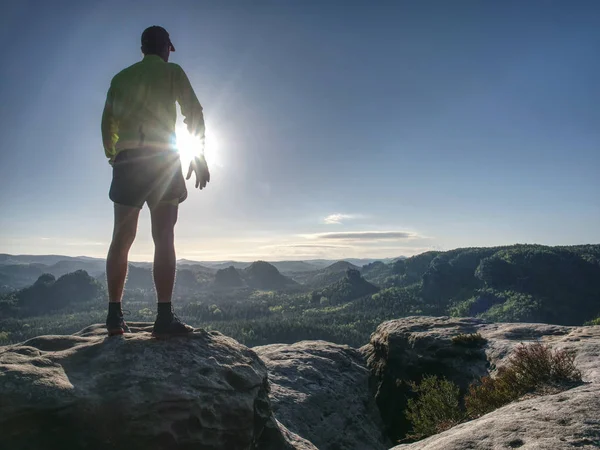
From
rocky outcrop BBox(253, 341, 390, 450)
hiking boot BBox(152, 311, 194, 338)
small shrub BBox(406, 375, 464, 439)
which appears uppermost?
hiking boot BBox(152, 311, 194, 338)

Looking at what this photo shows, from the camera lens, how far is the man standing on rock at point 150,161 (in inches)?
258

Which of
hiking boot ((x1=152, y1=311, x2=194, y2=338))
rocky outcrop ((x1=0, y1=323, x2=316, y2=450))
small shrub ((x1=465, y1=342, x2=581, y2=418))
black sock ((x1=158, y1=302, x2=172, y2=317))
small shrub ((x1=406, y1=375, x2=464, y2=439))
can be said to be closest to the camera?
rocky outcrop ((x1=0, y1=323, x2=316, y2=450))

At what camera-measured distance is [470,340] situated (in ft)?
51.6

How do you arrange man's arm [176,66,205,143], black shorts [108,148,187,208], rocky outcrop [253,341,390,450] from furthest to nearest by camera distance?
rocky outcrop [253,341,390,450] → man's arm [176,66,205,143] → black shorts [108,148,187,208]

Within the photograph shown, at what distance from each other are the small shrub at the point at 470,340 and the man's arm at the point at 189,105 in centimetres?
1485

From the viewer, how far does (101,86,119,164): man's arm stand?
22.9 ft

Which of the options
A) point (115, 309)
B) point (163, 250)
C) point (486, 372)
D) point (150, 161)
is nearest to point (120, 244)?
point (163, 250)

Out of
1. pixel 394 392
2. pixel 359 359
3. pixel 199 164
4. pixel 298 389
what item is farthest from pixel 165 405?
pixel 359 359

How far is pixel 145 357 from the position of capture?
6234 mm

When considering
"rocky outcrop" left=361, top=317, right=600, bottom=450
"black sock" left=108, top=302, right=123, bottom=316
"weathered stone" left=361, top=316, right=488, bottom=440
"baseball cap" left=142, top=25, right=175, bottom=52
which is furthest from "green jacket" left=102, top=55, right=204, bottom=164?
"weathered stone" left=361, top=316, right=488, bottom=440

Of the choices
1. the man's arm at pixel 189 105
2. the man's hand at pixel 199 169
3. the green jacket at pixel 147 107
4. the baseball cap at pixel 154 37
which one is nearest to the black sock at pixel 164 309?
the man's hand at pixel 199 169

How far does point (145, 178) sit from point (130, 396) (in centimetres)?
383

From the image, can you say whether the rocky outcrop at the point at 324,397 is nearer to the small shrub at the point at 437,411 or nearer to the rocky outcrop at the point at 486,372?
the rocky outcrop at the point at 486,372

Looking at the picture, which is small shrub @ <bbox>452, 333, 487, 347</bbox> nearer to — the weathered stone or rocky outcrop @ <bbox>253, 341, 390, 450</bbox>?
the weathered stone
